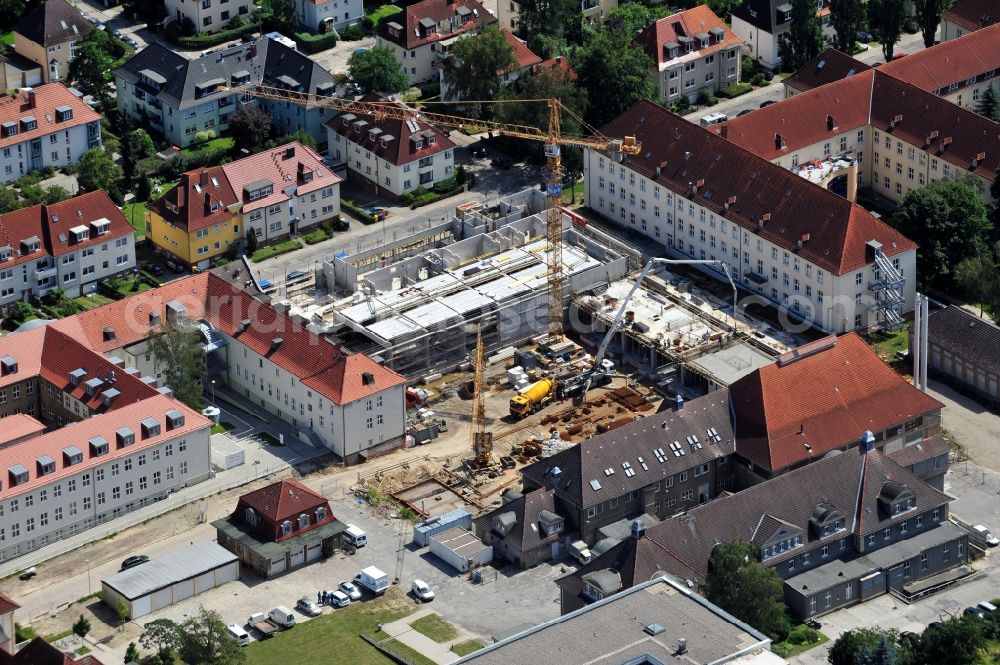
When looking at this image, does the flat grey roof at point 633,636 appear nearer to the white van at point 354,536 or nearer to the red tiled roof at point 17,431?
the white van at point 354,536

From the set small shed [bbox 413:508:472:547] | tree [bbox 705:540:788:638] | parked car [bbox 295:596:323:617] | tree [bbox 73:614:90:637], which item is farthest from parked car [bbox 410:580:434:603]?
tree [bbox 73:614:90:637]

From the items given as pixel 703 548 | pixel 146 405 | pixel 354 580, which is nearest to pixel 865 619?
pixel 703 548

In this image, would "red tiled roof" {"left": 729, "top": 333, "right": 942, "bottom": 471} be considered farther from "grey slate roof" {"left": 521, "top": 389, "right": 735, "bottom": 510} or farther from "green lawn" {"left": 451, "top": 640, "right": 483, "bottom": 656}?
"green lawn" {"left": 451, "top": 640, "right": 483, "bottom": 656}

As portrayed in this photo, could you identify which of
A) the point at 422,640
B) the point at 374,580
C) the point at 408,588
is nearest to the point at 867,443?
the point at 408,588

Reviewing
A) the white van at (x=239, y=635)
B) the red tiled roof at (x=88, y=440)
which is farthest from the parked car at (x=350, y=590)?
the red tiled roof at (x=88, y=440)

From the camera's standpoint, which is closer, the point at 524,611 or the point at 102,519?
the point at 524,611

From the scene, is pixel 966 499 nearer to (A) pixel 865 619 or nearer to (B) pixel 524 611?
(A) pixel 865 619
